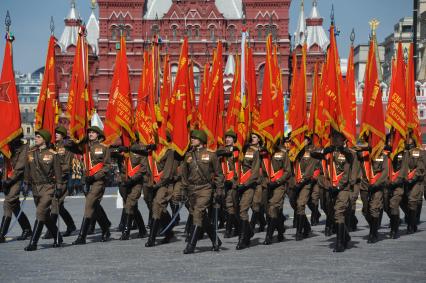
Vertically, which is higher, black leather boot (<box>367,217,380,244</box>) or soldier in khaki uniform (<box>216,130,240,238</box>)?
soldier in khaki uniform (<box>216,130,240,238</box>)

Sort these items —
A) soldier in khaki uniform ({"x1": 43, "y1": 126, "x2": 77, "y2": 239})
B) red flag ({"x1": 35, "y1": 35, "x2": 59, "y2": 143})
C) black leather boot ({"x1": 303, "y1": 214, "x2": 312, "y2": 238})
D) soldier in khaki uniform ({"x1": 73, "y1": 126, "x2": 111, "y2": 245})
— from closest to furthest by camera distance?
soldier in khaki uniform ({"x1": 73, "y1": 126, "x2": 111, "y2": 245}) → soldier in khaki uniform ({"x1": 43, "y1": 126, "x2": 77, "y2": 239}) → black leather boot ({"x1": 303, "y1": 214, "x2": 312, "y2": 238}) → red flag ({"x1": 35, "y1": 35, "x2": 59, "y2": 143})

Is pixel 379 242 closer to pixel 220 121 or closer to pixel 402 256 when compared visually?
pixel 402 256

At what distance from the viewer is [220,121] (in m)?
16.7

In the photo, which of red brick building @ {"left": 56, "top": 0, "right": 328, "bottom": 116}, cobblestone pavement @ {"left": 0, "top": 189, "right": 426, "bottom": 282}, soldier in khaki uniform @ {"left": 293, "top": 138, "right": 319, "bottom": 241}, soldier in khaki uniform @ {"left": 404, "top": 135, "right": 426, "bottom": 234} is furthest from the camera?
red brick building @ {"left": 56, "top": 0, "right": 328, "bottom": 116}

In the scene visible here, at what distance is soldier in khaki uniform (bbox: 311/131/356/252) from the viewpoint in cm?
1285

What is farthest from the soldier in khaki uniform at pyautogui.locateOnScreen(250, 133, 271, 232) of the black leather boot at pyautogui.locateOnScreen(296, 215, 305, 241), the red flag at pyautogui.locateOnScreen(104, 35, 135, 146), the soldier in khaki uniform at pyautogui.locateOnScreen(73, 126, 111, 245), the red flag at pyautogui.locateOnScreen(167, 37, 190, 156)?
the red flag at pyautogui.locateOnScreen(104, 35, 135, 146)

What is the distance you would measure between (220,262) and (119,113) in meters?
4.83

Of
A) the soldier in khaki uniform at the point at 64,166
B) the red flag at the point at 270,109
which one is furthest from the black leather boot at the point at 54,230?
the red flag at the point at 270,109

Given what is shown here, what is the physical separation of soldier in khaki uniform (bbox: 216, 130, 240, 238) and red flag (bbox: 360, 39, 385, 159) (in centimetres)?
199

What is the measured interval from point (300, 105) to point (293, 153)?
39.4 inches

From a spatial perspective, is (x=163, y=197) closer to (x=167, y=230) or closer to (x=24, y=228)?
(x=167, y=230)

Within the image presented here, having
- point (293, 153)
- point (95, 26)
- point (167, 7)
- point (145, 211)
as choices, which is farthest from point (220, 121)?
point (95, 26)

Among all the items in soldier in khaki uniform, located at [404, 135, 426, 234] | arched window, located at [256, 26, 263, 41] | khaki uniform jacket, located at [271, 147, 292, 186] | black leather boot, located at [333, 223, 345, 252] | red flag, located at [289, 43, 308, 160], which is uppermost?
arched window, located at [256, 26, 263, 41]

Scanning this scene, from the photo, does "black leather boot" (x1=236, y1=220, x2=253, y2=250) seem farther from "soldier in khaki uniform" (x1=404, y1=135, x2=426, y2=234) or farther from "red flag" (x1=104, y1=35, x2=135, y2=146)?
"soldier in khaki uniform" (x1=404, y1=135, x2=426, y2=234)
